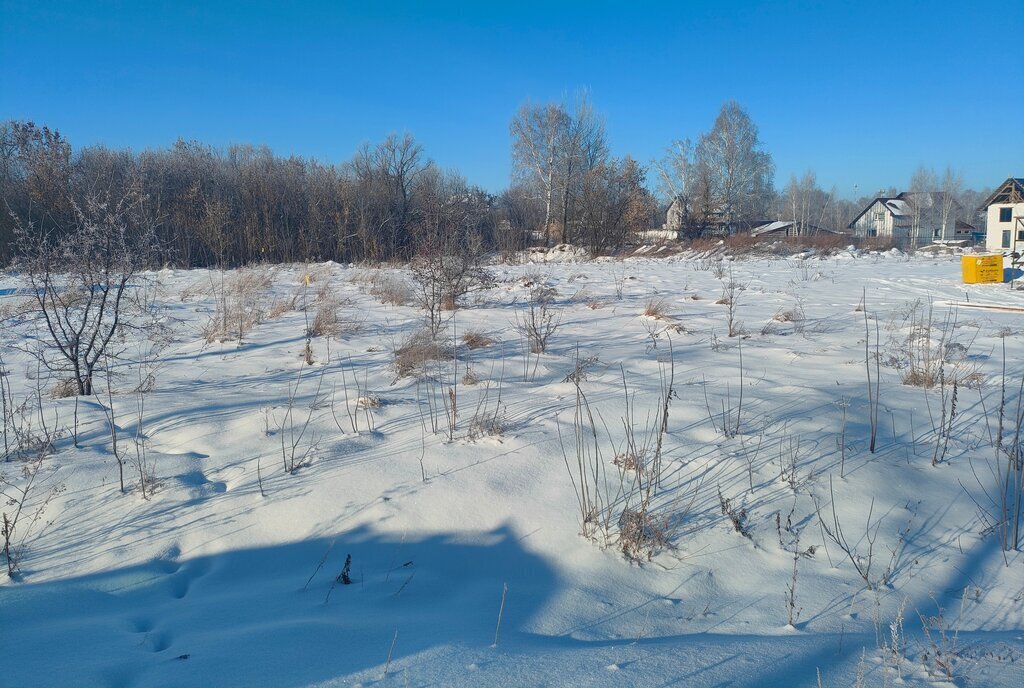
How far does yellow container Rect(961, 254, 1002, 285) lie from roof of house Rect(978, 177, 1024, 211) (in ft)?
91.7

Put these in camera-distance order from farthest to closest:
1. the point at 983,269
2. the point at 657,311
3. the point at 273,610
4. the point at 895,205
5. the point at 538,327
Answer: the point at 895,205, the point at 983,269, the point at 657,311, the point at 538,327, the point at 273,610

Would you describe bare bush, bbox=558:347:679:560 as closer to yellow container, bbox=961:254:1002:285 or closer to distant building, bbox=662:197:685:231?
yellow container, bbox=961:254:1002:285

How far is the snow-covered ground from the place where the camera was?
192cm

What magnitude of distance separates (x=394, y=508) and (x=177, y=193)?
70.4 ft

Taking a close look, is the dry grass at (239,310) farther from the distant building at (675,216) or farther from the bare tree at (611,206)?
the distant building at (675,216)

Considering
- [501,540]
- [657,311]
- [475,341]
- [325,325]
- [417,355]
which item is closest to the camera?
[501,540]

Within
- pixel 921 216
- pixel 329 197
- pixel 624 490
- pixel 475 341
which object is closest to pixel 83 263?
pixel 475 341

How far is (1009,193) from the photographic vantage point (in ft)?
113

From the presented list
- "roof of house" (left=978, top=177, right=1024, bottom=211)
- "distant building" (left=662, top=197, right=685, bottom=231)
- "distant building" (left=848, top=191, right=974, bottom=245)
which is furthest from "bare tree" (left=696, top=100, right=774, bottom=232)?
"distant building" (left=848, top=191, right=974, bottom=245)

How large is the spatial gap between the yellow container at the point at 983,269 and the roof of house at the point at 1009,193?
27944mm

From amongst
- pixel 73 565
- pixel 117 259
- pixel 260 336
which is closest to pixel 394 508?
pixel 73 565

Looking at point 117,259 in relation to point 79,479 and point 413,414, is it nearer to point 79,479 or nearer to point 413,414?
point 79,479

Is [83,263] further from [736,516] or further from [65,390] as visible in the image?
[736,516]

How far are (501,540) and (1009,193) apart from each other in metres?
42.5
